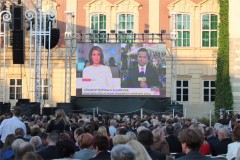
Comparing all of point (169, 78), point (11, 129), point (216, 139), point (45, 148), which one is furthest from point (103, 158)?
point (169, 78)

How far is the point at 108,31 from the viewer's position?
47.2m

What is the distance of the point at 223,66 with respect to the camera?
4466cm

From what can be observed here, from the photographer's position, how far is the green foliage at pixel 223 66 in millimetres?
44062

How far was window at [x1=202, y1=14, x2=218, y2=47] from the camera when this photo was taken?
153 feet

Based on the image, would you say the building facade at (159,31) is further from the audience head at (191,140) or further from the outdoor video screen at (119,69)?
the audience head at (191,140)

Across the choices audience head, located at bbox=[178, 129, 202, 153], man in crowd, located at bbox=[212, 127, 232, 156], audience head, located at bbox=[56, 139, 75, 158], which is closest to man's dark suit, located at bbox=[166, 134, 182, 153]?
man in crowd, located at bbox=[212, 127, 232, 156]

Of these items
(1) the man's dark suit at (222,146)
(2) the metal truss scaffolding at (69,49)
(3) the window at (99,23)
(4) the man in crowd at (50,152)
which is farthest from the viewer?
(3) the window at (99,23)

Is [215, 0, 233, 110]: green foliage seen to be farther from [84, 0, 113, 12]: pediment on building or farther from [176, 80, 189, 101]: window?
[84, 0, 113, 12]: pediment on building

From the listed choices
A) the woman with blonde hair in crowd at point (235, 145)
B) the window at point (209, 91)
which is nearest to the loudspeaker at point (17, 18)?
the window at point (209, 91)

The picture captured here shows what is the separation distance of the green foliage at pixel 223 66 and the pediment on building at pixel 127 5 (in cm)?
534

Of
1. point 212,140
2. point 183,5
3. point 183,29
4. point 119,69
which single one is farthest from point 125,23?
point 212,140

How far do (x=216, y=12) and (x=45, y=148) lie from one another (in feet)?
118

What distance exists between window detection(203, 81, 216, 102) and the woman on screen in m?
7.82

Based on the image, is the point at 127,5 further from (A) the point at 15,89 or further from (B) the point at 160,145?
(B) the point at 160,145
